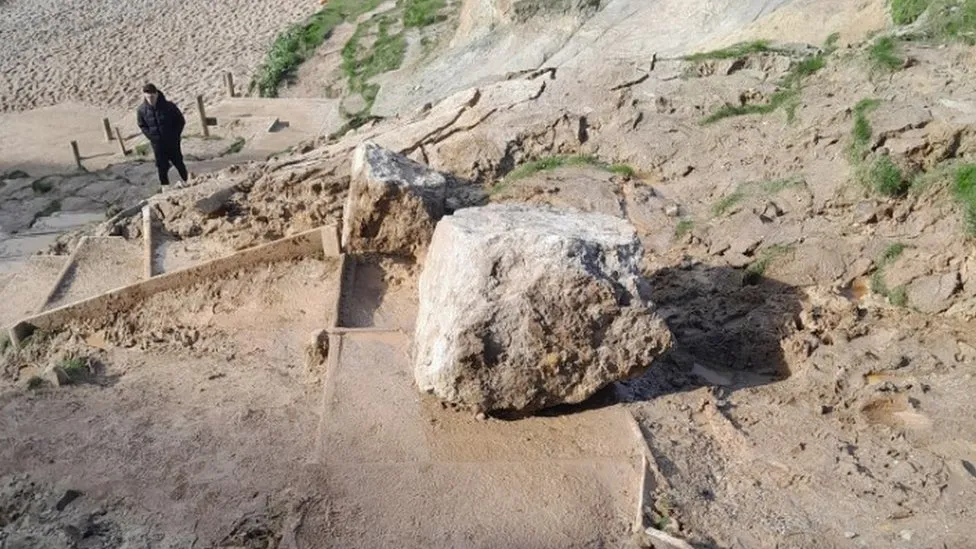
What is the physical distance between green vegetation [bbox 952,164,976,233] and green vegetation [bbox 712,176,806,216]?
115 cm

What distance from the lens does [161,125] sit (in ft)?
34.6

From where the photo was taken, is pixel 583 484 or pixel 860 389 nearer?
pixel 583 484

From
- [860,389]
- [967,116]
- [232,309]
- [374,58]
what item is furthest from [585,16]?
[860,389]

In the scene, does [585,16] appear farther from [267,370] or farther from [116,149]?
[267,370]

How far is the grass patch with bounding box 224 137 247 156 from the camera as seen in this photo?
1409 centimetres

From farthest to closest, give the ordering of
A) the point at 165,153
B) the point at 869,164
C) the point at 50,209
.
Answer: the point at 50,209 < the point at 165,153 < the point at 869,164

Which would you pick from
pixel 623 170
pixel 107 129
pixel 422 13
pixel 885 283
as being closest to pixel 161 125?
pixel 107 129

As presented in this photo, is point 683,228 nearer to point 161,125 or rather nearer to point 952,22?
point 952,22

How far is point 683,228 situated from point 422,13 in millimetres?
13416

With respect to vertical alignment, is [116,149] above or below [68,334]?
below

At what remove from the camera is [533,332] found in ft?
16.4

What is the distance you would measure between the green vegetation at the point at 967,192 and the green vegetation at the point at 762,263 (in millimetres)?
1204

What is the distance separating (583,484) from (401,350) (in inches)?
68.2

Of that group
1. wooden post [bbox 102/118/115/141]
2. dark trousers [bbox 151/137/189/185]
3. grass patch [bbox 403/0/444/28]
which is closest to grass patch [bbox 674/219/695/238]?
dark trousers [bbox 151/137/189/185]
